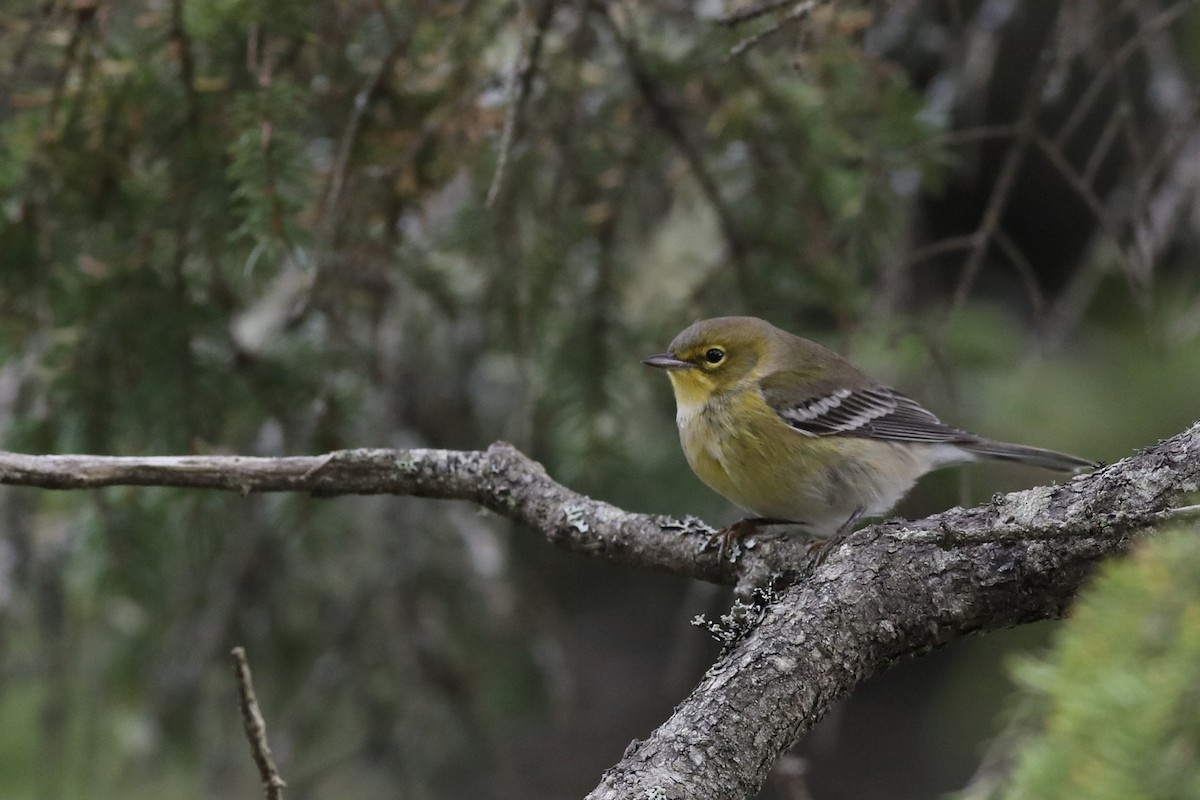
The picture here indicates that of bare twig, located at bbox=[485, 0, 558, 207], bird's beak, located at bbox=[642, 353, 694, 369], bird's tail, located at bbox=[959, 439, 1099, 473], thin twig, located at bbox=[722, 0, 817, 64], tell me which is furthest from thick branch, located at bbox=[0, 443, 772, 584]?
bird's tail, located at bbox=[959, 439, 1099, 473]

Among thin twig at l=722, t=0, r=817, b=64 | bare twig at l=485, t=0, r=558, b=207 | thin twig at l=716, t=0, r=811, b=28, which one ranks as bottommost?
thin twig at l=722, t=0, r=817, b=64

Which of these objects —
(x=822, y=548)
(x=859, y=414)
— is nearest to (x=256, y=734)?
(x=822, y=548)

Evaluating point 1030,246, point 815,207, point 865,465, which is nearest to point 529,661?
point 865,465

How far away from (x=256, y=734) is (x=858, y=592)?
1176 mm

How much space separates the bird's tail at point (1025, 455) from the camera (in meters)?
4.38

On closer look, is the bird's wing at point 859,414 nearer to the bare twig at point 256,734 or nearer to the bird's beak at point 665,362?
the bird's beak at point 665,362

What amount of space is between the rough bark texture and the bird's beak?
165cm

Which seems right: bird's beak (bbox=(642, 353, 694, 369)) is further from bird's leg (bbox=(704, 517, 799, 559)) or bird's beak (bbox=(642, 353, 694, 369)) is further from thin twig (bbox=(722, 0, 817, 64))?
thin twig (bbox=(722, 0, 817, 64))

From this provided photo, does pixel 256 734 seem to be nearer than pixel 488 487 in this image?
Yes

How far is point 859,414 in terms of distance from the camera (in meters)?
4.59

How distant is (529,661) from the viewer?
5.51 meters

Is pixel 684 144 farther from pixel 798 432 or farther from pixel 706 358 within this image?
pixel 798 432

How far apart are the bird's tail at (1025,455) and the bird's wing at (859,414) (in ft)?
0.17

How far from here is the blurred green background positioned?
3512mm
